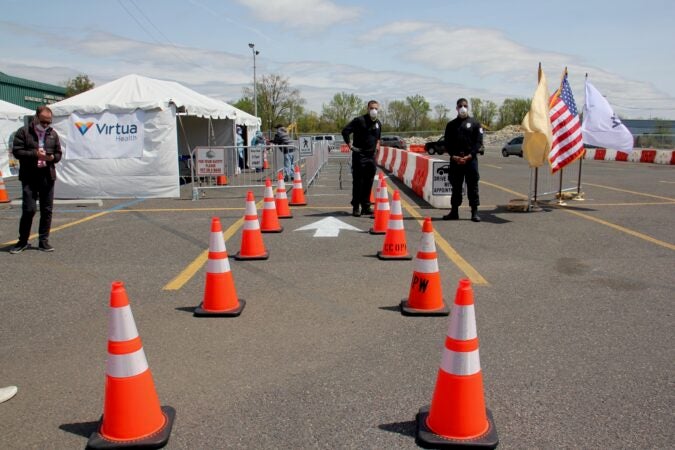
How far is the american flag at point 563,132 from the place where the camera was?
1065cm

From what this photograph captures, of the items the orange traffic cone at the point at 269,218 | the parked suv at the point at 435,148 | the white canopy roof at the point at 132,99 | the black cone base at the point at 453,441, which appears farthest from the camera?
the parked suv at the point at 435,148

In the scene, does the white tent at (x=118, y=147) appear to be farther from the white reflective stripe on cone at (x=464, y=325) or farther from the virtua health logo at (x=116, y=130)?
the white reflective stripe on cone at (x=464, y=325)

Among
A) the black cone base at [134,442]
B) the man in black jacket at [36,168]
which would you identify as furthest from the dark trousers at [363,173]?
the black cone base at [134,442]

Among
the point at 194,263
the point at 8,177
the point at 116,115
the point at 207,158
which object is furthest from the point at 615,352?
the point at 8,177

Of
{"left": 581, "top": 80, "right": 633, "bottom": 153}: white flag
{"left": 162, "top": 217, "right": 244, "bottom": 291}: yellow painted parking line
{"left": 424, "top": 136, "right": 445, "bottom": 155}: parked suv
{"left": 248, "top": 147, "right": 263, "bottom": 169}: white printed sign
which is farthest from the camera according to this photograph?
{"left": 424, "top": 136, "right": 445, "bottom": 155}: parked suv

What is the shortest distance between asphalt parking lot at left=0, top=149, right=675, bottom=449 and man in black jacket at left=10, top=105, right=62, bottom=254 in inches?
15.4

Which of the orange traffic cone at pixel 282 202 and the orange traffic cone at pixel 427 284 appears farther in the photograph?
the orange traffic cone at pixel 282 202

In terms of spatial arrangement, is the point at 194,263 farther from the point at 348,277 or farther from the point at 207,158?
the point at 207,158

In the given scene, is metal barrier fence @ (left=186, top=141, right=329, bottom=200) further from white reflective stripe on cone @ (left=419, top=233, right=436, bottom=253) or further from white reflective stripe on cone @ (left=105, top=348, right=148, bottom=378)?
white reflective stripe on cone @ (left=105, top=348, right=148, bottom=378)

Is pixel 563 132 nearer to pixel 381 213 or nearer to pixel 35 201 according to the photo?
pixel 381 213

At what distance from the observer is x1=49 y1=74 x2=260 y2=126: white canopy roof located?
1402 cm

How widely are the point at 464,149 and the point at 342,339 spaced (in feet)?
20.3

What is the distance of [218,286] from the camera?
501 centimetres

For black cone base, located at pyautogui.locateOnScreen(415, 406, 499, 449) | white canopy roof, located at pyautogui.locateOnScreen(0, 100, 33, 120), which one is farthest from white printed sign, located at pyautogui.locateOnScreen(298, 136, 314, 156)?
black cone base, located at pyautogui.locateOnScreen(415, 406, 499, 449)
